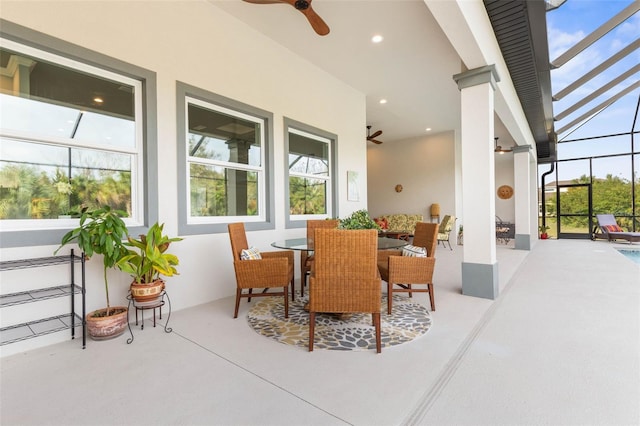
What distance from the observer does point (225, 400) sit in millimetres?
1592

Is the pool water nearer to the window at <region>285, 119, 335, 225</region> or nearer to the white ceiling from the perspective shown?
the white ceiling

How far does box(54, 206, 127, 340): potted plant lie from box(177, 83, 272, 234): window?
0.90 metres

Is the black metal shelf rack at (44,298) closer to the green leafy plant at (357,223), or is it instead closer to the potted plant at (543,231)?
the green leafy plant at (357,223)

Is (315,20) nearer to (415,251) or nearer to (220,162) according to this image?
(220,162)

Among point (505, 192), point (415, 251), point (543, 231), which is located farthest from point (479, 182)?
point (505, 192)

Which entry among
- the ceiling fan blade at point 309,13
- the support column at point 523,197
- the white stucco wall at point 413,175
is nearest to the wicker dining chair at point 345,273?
the ceiling fan blade at point 309,13

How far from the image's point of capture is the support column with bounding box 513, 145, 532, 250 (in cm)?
772

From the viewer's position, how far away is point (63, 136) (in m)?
2.54

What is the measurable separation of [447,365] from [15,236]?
330cm

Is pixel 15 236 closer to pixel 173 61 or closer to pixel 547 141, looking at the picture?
pixel 173 61

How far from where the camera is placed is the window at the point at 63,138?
7.53ft

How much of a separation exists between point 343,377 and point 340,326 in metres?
0.79

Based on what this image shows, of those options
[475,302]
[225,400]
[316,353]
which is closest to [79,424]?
[225,400]

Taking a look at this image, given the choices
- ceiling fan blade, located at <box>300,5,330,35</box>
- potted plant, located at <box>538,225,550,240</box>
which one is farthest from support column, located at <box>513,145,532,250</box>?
ceiling fan blade, located at <box>300,5,330,35</box>
